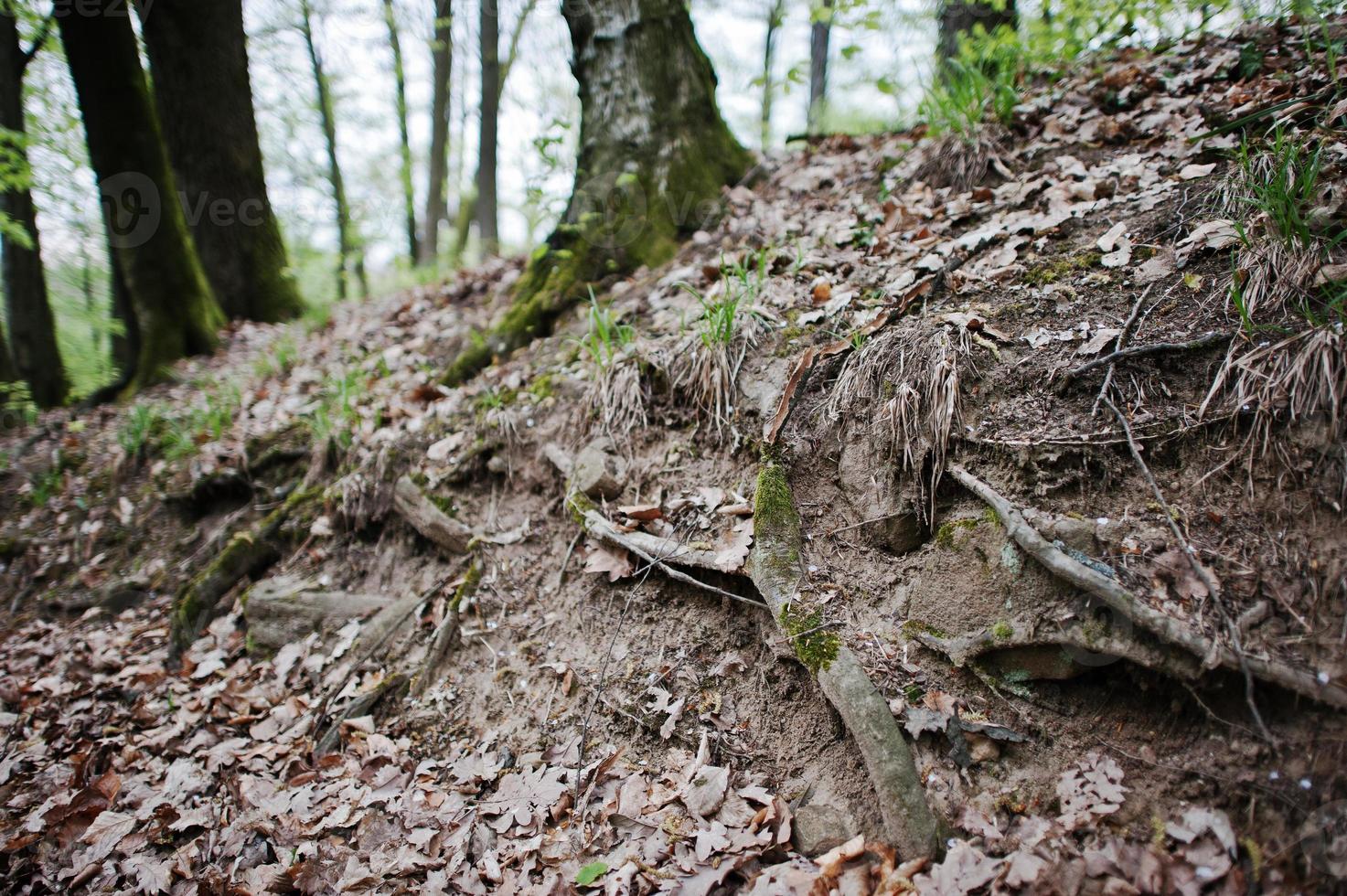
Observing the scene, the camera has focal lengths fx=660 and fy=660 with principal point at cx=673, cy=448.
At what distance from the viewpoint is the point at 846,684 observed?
241cm

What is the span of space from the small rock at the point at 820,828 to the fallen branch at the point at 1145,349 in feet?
6.08

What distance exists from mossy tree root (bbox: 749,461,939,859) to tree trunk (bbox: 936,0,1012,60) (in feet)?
17.1

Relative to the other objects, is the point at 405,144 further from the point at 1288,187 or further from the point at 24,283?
the point at 1288,187

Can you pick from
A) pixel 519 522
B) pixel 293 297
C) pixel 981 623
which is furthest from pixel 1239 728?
pixel 293 297

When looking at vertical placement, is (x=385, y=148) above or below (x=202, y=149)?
above

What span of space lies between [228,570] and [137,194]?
5.18 m

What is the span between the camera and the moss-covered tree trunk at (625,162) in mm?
4988

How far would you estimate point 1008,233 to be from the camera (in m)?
3.39

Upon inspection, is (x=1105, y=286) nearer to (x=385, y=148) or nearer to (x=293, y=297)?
(x=293, y=297)

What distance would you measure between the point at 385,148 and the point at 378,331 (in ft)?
51.9

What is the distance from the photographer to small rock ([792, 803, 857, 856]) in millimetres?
2268

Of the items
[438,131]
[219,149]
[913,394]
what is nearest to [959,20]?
[913,394]

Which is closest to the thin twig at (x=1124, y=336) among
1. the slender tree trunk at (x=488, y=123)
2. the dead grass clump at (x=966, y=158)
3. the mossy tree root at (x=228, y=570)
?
the dead grass clump at (x=966, y=158)

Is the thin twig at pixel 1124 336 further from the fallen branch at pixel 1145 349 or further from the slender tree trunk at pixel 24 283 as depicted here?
the slender tree trunk at pixel 24 283
